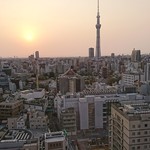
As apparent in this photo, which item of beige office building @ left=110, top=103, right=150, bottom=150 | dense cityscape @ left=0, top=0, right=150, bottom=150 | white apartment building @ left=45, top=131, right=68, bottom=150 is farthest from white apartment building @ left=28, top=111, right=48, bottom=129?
beige office building @ left=110, top=103, right=150, bottom=150

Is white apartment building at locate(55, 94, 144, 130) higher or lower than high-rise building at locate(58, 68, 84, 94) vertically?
lower

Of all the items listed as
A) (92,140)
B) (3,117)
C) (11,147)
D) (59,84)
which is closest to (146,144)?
(11,147)

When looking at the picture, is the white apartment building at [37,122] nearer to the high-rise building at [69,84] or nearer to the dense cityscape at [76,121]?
the dense cityscape at [76,121]

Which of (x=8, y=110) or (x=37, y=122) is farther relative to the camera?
(x=8, y=110)

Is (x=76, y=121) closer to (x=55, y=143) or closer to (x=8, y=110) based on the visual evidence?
(x=8, y=110)

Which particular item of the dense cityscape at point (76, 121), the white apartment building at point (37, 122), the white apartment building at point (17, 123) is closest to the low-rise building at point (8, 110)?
the dense cityscape at point (76, 121)

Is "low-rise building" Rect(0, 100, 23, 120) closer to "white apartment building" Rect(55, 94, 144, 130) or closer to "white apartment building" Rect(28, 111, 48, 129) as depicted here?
"white apartment building" Rect(55, 94, 144, 130)

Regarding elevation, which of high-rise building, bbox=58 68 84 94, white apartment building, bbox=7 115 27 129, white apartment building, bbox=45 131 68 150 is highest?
high-rise building, bbox=58 68 84 94

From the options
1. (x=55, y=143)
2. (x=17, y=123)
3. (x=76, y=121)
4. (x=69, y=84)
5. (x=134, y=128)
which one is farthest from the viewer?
(x=69, y=84)

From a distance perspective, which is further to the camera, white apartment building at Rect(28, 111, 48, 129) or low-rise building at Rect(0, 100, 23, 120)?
low-rise building at Rect(0, 100, 23, 120)

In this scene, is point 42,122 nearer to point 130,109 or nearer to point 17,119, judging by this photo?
point 17,119

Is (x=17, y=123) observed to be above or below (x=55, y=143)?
below

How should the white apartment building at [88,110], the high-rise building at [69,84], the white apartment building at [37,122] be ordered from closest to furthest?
the white apartment building at [37,122], the white apartment building at [88,110], the high-rise building at [69,84]

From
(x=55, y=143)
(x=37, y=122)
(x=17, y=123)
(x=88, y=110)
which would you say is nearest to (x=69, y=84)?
(x=88, y=110)
